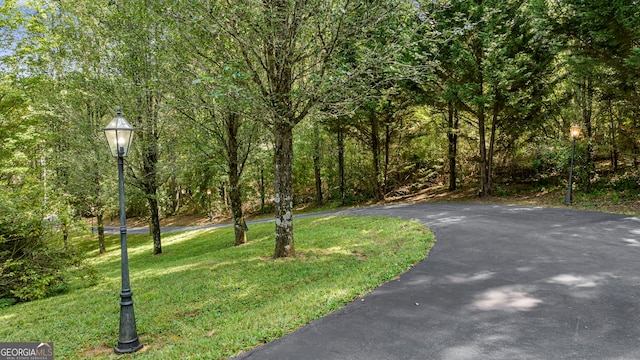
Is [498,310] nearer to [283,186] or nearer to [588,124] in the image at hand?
[283,186]

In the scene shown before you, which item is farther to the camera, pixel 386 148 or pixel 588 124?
pixel 386 148

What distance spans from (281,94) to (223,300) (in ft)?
14.3

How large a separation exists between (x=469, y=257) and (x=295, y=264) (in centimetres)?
370

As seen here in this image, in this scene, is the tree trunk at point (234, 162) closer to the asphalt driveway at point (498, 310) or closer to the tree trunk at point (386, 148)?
the asphalt driveway at point (498, 310)

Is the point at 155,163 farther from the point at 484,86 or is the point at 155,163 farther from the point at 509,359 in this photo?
the point at 484,86

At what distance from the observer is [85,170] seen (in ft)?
44.4

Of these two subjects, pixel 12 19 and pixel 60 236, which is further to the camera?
A: pixel 12 19

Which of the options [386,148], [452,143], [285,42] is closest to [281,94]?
[285,42]

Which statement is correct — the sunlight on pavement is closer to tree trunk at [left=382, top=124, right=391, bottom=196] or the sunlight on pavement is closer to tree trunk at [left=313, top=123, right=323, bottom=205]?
tree trunk at [left=382, top=124, right=391, bottom=196]

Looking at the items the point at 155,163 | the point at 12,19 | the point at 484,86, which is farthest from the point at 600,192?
the point at 12,19

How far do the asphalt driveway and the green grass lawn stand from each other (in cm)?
44

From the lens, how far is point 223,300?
5.78m

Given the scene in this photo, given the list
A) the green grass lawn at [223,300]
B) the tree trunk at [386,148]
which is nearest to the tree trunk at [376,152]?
the tree trunk at [386,148]

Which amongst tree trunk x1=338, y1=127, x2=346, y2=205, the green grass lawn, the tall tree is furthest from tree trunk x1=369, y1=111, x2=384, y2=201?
the tall tree
